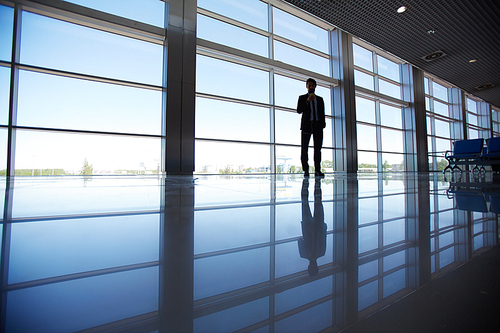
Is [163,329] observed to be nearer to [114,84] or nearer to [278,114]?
[114,84]

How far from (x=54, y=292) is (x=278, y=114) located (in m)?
6.15

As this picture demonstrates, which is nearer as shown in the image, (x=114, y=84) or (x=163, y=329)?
(x=163, y=329)

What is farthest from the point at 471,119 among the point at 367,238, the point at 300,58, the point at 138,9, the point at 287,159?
the point at 367,238

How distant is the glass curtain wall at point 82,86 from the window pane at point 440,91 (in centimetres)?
Result: 1117

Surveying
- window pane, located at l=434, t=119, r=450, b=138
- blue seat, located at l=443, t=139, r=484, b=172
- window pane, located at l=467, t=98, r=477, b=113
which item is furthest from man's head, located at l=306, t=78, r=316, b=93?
window pane, located at l=467, t=98, r=477, b=113

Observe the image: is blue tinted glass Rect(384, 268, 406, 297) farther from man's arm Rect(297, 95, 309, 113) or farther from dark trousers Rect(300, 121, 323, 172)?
man's arm Rect(297, 95, 309, 113)

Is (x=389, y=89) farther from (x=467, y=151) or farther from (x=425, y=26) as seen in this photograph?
(x=467, y=151)

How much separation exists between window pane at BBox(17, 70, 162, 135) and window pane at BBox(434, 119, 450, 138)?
11053 millimetres

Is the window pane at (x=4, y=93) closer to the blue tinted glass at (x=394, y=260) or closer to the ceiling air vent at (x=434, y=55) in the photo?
the blue tinted glass at (x=394, y=260)

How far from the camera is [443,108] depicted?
10.9m

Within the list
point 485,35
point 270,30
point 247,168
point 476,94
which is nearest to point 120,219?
point 247,168

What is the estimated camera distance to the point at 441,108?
423 inches

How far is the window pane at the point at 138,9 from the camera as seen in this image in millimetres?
4430

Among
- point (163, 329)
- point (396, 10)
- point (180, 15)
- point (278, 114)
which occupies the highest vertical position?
point (396, 10)
